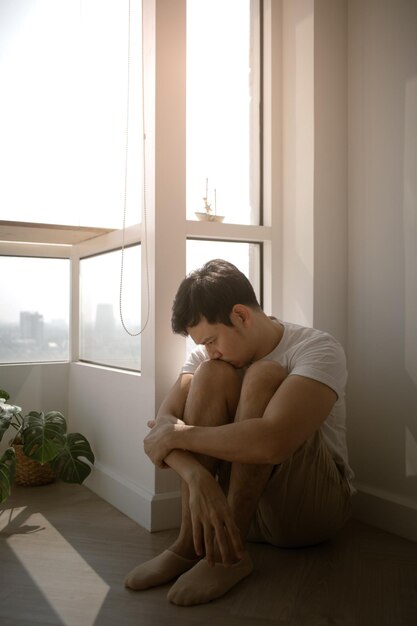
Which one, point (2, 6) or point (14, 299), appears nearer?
point (2, 6)

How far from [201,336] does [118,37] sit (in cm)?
164

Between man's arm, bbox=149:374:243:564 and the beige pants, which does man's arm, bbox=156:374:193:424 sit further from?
the beige pants

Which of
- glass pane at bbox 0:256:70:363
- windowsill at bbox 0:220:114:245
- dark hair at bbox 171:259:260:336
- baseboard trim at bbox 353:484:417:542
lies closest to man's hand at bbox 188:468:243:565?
dark hair at bbox 171:259:260:336

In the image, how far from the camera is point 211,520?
5.65ft

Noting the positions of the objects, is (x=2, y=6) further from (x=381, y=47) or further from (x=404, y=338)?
(x=404, y=338)

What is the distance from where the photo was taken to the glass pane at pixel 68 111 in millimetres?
2785

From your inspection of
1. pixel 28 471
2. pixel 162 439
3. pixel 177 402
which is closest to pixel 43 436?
pixel 28 471

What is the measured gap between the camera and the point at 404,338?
2.45 meters

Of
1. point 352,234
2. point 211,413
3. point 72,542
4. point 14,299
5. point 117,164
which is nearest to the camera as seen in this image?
point 211,413

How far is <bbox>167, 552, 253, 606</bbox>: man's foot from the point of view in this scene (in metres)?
1.78

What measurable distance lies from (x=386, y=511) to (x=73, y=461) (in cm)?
140

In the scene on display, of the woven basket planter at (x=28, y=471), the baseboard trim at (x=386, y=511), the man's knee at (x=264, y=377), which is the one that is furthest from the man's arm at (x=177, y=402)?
the woven basket planter at (x=28, y=471)

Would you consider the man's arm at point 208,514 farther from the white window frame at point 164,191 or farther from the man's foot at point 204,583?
the white window frame at point 164,191

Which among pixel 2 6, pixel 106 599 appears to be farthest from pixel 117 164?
pixel 106 599
